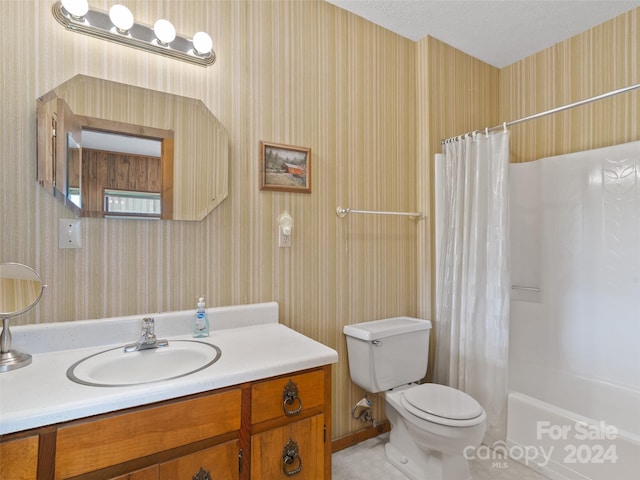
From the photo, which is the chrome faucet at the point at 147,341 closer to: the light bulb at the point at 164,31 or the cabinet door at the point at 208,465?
the cabinet door at the point at 208,465

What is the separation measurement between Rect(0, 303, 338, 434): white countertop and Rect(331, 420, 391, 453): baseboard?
869 mm

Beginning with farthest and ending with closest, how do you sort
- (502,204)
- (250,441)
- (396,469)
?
(502,204)
(396,469)
(250,441)

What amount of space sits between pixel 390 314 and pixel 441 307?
348 millimetres

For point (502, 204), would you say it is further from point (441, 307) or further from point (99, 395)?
point (99, 395)

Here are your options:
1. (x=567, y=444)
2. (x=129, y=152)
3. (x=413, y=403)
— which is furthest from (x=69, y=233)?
(x=567, y=444)

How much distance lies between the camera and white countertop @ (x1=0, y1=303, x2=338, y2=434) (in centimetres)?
82

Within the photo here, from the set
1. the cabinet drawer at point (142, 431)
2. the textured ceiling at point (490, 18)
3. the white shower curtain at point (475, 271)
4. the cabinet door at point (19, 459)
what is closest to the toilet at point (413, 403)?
the white shower curtain at point (475, 271)

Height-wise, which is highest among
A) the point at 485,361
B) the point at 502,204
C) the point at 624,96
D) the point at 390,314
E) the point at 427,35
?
the point at 427,35

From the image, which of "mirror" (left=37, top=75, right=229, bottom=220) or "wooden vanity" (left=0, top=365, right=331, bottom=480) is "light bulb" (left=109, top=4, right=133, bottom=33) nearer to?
"mirror" (left=37, top=75, right=229, bottom=220)

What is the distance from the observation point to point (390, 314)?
2.14m

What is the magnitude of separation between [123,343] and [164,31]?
1.29 m

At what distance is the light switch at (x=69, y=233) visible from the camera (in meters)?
1.25

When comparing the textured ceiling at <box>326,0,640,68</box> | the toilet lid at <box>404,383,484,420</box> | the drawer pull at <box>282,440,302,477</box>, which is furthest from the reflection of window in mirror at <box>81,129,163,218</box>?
the toilet lid at <box>404,383,484,420</box>

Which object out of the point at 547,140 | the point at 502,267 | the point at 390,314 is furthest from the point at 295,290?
the point at 547,140
